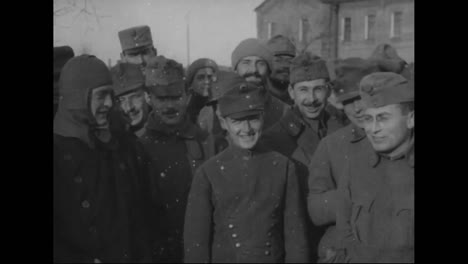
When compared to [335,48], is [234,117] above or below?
below

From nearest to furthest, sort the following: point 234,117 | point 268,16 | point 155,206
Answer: point 234,117 → point 155,206 → point 268,16

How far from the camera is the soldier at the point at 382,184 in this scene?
8.41 feet

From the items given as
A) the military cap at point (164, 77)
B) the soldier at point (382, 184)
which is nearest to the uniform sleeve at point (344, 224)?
the soldier at point (382, 184)

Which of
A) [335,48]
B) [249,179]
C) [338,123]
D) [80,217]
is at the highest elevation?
[335,48]

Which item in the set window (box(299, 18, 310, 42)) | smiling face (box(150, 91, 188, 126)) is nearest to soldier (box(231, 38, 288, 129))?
window (box(299, 18, 310, 42))

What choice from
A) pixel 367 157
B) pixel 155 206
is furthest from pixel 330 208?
pixel 155 206

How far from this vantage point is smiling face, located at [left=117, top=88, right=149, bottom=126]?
2.73 metres

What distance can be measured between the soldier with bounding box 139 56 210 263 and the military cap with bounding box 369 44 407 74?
863 millimetres

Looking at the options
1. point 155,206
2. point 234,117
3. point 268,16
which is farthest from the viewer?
point 268,16

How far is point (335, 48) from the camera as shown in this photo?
2.95 meters

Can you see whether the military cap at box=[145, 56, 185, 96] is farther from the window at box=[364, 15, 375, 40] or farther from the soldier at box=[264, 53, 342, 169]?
the window at box=[364, 15, 375, 40]

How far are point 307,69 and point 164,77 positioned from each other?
657mm
